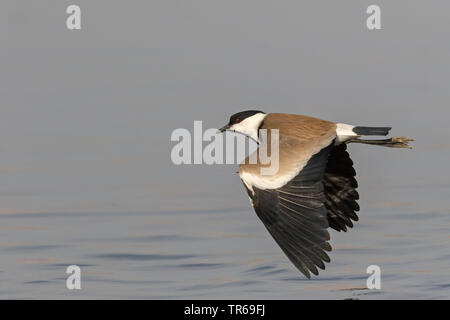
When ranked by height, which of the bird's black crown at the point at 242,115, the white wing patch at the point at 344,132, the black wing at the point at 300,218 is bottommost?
the black wing at the point at 300,218

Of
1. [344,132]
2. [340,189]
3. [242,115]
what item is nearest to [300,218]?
[344,132]

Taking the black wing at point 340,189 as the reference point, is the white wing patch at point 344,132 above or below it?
above

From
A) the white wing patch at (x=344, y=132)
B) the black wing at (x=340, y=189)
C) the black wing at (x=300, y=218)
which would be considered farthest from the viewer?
the black wing at (x=340, y=189)

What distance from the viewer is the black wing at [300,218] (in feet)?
29.0

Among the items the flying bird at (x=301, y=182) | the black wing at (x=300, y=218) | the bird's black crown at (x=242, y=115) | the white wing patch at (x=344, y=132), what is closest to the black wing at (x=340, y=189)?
the flying bird at (x=301, y=182)

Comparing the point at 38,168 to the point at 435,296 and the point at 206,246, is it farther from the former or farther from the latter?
the point at 435,296

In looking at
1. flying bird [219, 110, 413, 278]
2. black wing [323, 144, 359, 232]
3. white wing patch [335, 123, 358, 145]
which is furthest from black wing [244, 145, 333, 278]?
black wing [323, 144, 359, 232]

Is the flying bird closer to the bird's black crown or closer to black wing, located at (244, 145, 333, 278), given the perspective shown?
black wing, located at (244, 145, 333, 278)

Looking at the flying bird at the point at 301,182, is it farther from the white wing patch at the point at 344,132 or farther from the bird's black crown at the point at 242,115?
the bird's black crown at the point at 242,115

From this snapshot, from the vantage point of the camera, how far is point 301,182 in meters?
9.02

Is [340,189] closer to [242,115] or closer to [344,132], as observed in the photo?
[344,132]
